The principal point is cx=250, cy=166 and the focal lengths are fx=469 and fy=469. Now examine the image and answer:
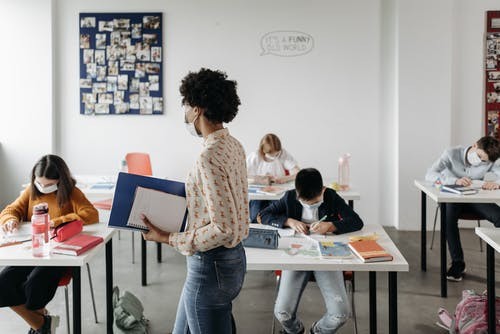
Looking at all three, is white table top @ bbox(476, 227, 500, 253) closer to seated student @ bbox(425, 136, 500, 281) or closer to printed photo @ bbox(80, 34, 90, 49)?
seated student @ bbox(425, 136, 500, 281)

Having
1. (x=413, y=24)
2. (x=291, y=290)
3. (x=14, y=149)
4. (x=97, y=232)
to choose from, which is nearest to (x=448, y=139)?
(x=413, y=24)

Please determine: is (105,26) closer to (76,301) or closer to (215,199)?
(76,301)

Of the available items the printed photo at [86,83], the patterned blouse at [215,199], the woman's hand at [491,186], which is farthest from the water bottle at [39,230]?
the printed photo at [86,83]

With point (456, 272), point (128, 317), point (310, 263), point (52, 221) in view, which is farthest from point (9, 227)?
point (456, 272)

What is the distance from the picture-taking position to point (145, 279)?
11.8 feet

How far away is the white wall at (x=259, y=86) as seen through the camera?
5.33 metres

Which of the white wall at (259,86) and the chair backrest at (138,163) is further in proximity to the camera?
the white wall at (259,86)

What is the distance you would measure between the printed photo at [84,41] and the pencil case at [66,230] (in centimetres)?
349

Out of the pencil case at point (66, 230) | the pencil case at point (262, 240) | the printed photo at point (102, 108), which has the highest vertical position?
the printed photo at point (102, 108)

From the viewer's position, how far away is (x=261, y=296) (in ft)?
11.1

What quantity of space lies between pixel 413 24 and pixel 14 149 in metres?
4.70

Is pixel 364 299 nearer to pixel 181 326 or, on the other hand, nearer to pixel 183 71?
pixel 181 326

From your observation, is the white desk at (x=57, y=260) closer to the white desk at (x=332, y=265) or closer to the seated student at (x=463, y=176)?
the white desk at (x=332, y=265)

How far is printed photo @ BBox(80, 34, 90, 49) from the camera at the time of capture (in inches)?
212
